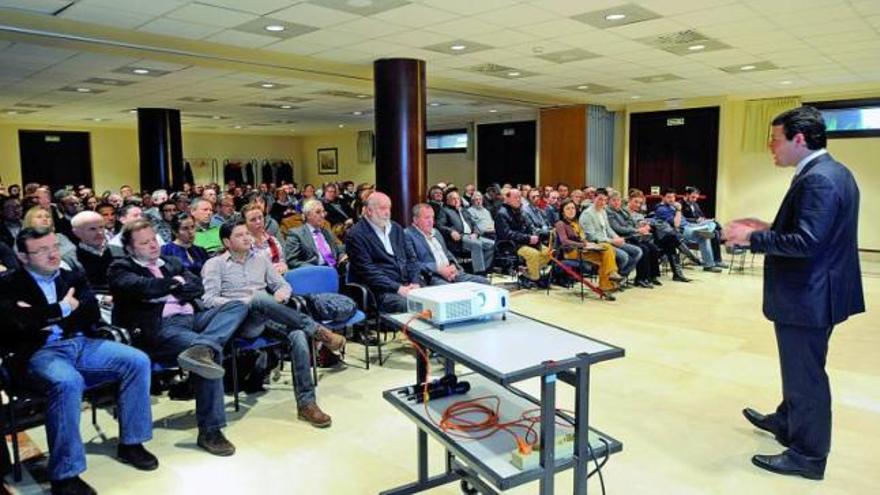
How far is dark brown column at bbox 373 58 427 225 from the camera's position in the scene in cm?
670

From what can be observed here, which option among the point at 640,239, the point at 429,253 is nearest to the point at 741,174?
the point at 640,239

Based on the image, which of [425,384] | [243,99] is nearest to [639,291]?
[425,384]

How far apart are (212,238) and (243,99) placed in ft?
19.8

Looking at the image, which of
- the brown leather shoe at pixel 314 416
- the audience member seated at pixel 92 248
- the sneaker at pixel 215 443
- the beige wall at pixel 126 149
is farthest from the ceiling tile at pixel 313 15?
the beige wall at pixel 126 149

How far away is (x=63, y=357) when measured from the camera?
109 inches

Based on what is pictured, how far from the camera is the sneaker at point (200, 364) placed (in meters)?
2.95

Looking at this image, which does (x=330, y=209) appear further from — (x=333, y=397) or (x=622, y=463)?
(x=622, y=463)

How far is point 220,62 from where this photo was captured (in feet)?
22.9

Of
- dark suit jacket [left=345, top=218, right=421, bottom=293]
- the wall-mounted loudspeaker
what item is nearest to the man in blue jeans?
dark suit jacket [left=345, top=218, right=421, bottom=293]

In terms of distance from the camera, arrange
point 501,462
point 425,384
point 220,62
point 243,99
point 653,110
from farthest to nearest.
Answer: point 653,110
point 243,99
point 220,62
point 425,384
point 501,462

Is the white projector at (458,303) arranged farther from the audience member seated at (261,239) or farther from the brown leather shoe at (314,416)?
the audience member seated at (261,239)

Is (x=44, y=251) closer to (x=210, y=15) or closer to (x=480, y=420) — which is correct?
(x=480, y=420)

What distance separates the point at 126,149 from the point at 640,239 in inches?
569

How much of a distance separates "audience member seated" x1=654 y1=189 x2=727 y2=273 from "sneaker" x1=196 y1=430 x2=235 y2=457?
6.70 m
